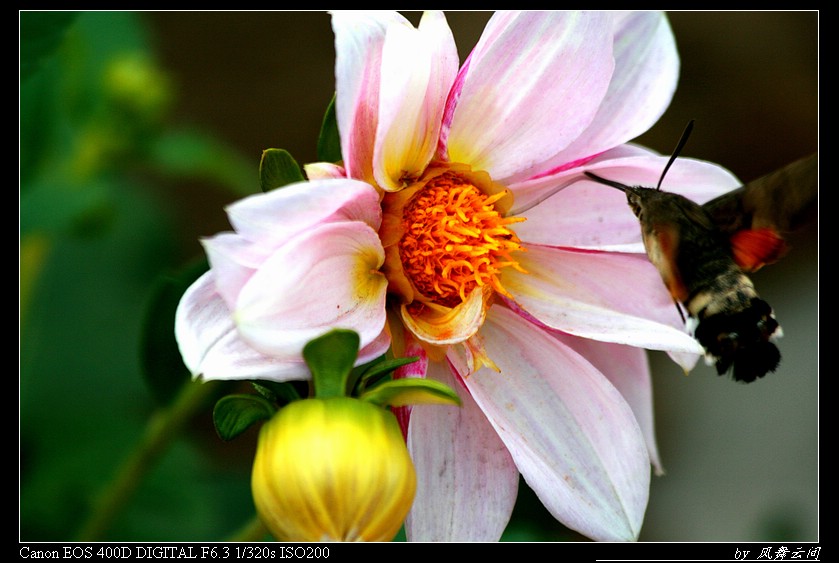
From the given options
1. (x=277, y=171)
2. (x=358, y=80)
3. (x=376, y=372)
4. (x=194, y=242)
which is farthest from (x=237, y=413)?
(x=194, y=242)

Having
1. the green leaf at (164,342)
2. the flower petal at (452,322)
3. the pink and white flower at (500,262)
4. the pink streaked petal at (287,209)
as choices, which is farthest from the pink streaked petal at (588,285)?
Answer: the green leaf at (164,342)

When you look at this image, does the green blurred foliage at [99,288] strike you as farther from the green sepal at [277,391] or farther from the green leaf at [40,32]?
the green sepal at [277,391]

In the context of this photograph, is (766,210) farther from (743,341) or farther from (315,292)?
(315,292)

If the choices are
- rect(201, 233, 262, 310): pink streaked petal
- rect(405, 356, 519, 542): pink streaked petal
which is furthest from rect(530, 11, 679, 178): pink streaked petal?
rect(201, 233, 262, 310): pink streaked petal

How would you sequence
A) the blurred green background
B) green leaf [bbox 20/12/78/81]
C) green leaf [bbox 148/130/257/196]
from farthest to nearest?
green leaf [bbox 148/130/257/196] → the blurred green background → green leaf [bbox 20/12/78/81]

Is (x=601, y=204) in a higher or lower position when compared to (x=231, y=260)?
lower

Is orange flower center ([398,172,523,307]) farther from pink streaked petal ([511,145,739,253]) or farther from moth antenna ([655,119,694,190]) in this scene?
moth antenna ([655,119,694,190])
